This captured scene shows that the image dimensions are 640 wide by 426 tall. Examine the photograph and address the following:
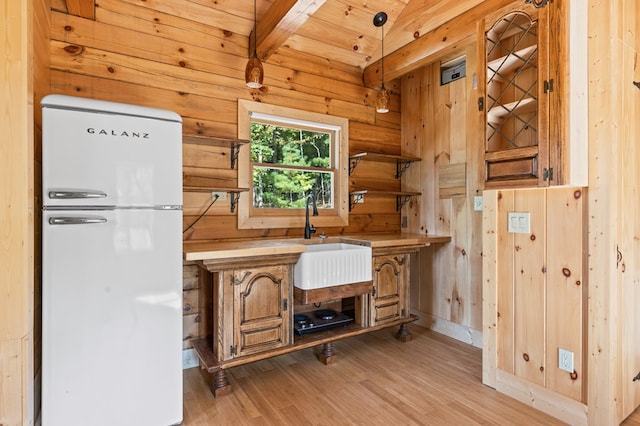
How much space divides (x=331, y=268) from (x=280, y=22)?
182 centimetres

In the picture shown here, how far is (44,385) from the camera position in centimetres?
160

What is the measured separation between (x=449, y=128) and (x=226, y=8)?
227cm

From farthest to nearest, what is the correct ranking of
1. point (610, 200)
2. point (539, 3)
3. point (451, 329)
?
point (451, 329)
point (539, 3)
point (610, 200)

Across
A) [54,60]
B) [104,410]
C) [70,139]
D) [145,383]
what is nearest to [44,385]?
[104,410]

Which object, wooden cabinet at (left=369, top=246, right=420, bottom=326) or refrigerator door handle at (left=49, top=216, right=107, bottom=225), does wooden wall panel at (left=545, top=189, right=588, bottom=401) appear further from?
refrigerator door handle at (left=49, top=216, right=107, bottom=225)

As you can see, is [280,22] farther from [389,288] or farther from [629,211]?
[629,211]

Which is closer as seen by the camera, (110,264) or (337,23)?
(110,264)

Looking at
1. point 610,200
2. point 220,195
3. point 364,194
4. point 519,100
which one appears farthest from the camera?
point 364,194

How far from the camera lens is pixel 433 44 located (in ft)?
9.64

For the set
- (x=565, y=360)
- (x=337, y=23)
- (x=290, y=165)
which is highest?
(x=337, y=23)

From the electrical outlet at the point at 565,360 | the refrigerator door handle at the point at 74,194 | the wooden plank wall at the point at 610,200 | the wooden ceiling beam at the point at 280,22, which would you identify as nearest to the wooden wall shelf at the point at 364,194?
the wooden ceiling beam at the point at 280,22

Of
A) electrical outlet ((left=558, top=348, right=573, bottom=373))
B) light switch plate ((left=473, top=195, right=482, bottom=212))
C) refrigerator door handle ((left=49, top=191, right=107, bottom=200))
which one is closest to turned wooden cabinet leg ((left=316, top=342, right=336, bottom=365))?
electrical outlet ((left=558, top=348, right=573, bottom=373))

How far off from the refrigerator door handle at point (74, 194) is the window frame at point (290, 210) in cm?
123

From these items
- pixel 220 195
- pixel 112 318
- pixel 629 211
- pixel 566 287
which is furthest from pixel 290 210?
pixel 629 211
